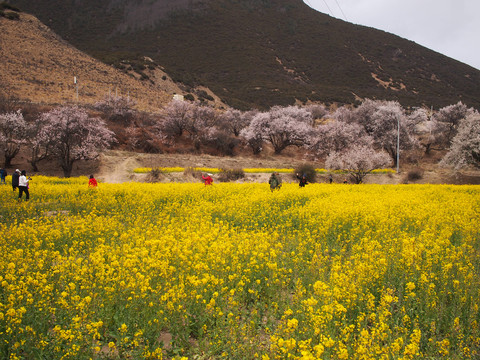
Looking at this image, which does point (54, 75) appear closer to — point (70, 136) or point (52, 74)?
point (52, 74)

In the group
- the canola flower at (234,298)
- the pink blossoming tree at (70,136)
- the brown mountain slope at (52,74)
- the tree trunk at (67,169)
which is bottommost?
the canola flower at (234,298)

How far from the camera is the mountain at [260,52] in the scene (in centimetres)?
7806

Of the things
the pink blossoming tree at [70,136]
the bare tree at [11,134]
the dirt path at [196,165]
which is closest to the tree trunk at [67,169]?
the pink blossoming tree at [70,136]

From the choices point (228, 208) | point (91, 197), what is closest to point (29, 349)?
point (228, 208)

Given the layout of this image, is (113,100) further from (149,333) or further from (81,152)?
(149,333)

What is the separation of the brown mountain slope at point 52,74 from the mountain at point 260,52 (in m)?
7.67

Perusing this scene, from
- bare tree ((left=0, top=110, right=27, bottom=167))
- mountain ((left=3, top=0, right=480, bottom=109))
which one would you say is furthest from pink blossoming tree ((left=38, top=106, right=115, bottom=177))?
mountain ((left=3, top=0, right=480, bottom=109))

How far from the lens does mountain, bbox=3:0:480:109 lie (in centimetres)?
7806

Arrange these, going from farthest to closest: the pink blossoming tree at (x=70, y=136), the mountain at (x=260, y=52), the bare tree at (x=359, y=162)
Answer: the mountain at (x=260, y=52) < the bare tree at (x=359, y=162) < the pink blossoming tree at (x=70, y=136)

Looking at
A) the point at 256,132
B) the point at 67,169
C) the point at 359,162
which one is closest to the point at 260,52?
the point at 256,132

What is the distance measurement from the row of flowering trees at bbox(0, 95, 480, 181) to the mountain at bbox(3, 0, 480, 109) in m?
20.9

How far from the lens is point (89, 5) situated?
12325cm

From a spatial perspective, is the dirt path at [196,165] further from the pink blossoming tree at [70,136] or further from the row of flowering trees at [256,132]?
the pink blossoming tree at [70,136]

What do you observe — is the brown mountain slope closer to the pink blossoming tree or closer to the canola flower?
the pink blossoming tree
